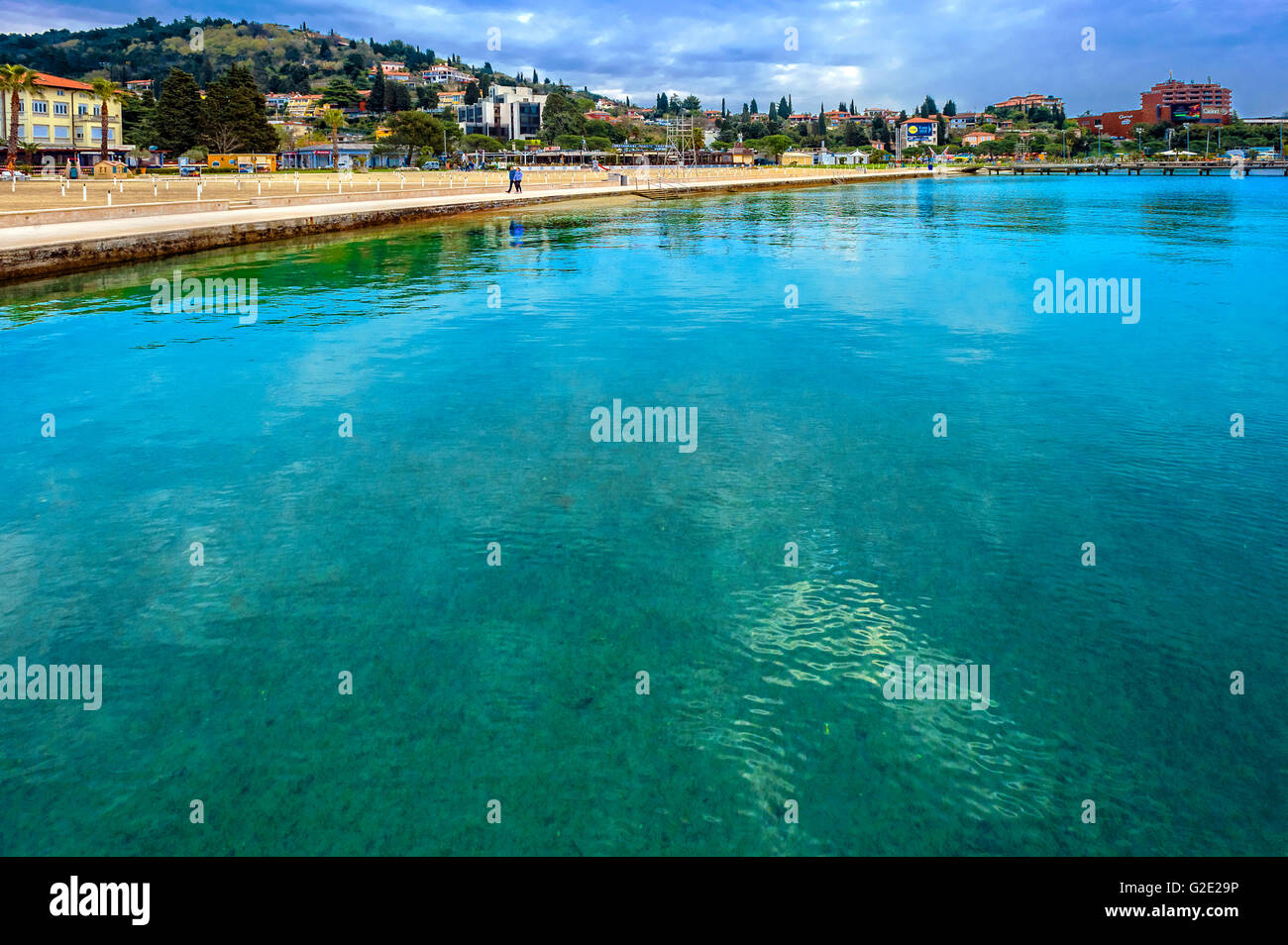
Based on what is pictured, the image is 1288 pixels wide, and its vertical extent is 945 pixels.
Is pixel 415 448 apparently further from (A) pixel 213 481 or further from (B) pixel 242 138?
(B) pixel 242 138

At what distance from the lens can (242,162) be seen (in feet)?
266

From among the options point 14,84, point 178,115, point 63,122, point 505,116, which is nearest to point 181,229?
point 14,84

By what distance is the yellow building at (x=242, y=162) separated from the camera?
254ft

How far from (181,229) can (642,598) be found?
23671mm

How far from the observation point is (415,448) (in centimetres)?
818

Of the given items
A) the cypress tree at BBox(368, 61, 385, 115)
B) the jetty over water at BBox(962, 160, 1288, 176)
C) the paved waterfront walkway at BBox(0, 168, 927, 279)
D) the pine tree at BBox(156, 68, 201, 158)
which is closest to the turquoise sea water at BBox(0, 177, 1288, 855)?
the paved waterfront walkway at BBox(0, 168, 927, 279)

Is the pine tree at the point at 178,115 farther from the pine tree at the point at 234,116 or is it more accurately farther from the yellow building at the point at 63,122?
the yellow building at the point at 63,122

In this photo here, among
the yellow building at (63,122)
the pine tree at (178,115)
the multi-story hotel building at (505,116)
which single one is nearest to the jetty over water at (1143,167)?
the multi-story hotel building at (505,116)

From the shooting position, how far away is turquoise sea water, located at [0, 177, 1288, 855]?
3.68m

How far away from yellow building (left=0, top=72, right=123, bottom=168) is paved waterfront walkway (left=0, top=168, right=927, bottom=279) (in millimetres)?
63599

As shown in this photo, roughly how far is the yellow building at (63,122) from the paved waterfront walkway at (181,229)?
63599mm

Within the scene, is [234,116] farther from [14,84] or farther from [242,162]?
[14,84]

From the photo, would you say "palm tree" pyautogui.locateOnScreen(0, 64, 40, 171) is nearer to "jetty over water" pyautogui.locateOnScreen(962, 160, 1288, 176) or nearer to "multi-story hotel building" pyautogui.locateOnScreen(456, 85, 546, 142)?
"multi-story hotel building" pyautogui.locateOnScreen(456, 85, 546, 142)
